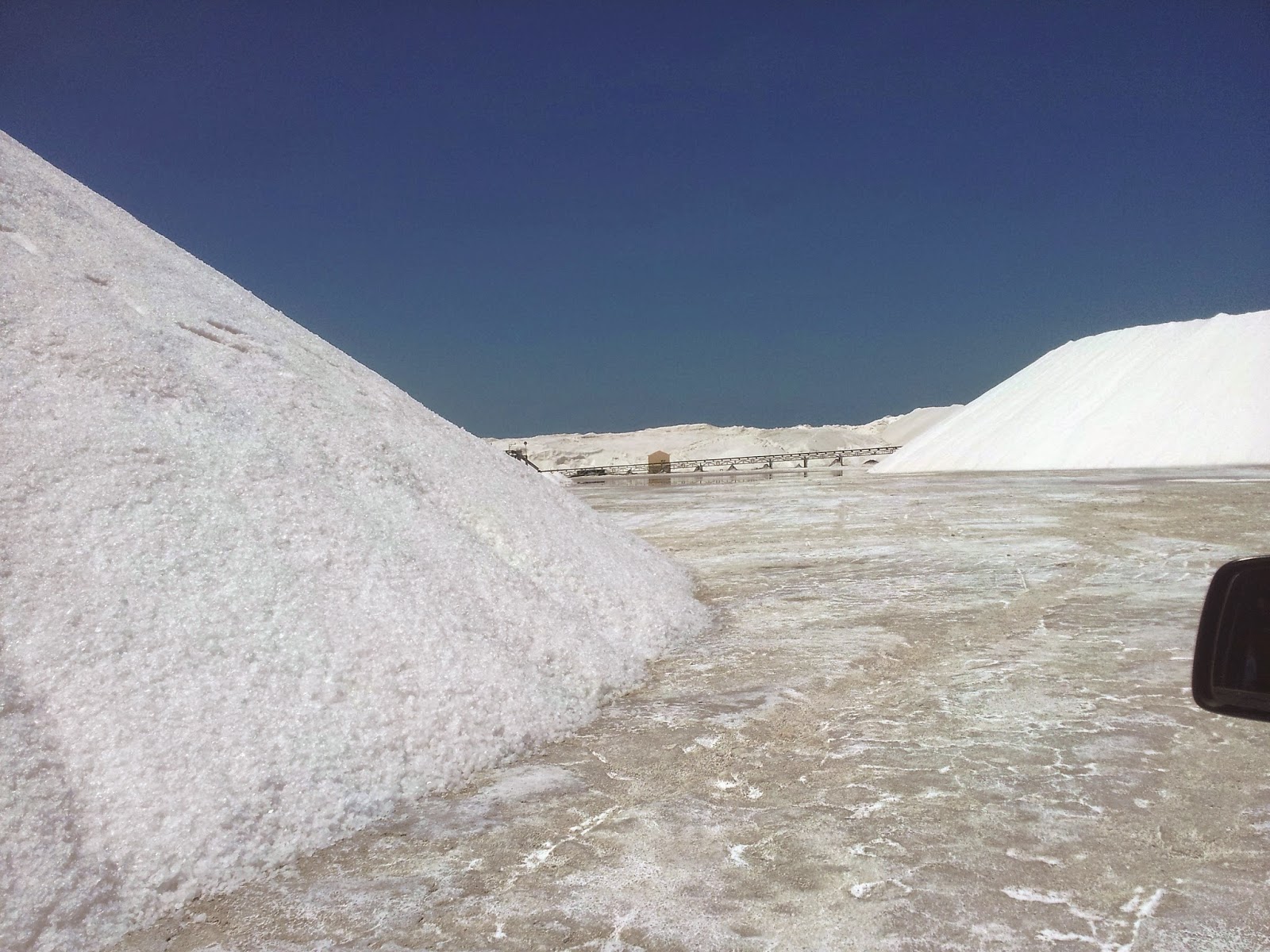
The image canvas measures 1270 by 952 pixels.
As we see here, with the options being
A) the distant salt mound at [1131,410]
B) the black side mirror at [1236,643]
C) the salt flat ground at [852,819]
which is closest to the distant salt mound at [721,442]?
the distant salt mound at [1131,410]

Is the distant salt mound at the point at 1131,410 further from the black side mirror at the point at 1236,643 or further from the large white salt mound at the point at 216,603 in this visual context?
the black side mirror at the point at 1236,643

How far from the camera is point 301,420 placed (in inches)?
130

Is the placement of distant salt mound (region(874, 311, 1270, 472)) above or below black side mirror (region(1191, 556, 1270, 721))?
above

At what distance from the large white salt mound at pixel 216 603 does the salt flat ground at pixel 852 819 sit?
0.14m

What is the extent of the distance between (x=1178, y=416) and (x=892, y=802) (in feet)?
66.3

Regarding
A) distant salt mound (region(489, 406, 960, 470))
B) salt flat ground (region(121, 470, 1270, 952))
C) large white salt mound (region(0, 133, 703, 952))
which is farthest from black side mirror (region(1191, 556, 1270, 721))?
distant salt mound (region(489, 406, 960, 470))

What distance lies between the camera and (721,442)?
158 ft

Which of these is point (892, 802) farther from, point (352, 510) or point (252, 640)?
point (352, 510)

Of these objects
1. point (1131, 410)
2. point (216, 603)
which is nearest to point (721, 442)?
point (1131, 410)

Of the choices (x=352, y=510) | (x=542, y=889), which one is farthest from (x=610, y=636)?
(x=542, y=889)

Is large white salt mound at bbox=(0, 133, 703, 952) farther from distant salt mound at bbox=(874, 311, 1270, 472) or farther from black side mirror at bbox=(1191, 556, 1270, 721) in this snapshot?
distant salt mound at bbox=(874, 311, 1270, 472)

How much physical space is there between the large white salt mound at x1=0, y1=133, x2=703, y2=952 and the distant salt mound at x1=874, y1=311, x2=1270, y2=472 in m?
17.9

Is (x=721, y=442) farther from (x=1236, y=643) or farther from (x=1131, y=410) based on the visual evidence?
(x=1236, y=643)

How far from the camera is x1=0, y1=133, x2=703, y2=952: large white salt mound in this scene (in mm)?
1751
